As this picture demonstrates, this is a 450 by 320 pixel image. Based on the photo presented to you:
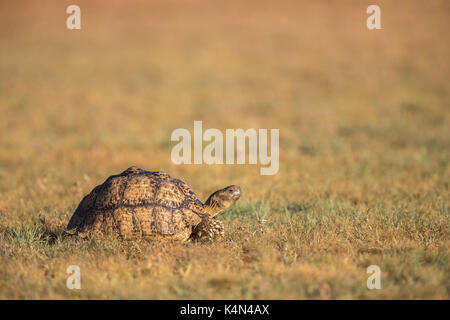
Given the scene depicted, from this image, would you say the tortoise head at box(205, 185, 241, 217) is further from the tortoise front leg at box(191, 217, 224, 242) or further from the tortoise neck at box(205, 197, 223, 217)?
the tortoise front leg at box(191, 217, 224, 242)

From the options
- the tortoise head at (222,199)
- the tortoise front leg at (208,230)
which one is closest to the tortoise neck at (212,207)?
the tortoise head at (222,199)

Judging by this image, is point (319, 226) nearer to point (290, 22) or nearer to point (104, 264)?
point (104, 264)

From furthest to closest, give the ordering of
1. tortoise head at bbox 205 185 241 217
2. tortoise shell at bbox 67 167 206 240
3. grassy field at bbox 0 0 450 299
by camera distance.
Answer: tortoise head at bbox 205 185 241 217 → tortoise shell at bbox 67 167 206 240 → grassy field at bbox 0 0 450 299

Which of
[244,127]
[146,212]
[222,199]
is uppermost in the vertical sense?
[244,127]

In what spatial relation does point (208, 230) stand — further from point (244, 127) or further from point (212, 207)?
point (244, 127)

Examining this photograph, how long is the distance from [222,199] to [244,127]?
8585mm

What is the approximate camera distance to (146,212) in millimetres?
5203

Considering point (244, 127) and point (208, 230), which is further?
point (244, 127)

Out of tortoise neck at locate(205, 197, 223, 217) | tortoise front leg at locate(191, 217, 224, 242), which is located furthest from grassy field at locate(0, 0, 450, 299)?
tortoise neck at locate(205, 197, 223, 217)

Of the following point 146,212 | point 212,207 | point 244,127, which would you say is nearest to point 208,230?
point 212,207

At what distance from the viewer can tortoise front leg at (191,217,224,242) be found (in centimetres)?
526

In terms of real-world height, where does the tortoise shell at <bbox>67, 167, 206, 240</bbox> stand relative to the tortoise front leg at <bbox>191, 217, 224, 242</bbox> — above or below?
above

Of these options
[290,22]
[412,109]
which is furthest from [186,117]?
[290,22]
